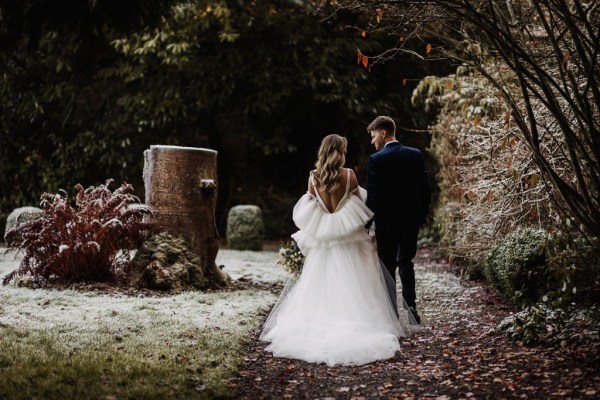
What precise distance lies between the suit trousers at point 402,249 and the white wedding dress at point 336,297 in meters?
0.11

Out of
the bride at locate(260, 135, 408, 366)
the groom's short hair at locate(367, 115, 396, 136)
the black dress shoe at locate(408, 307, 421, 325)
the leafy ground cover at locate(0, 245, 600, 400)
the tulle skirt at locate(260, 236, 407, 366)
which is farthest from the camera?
the black dress shoe at locate(408, 307, 421, 325)

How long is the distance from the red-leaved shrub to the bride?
9.13ft

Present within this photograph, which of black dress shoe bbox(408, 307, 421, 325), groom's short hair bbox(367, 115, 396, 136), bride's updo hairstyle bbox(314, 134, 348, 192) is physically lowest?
black dress shoe bbox(408, 307, 421, 325)

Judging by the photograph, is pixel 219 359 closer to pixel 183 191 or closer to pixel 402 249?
pixel 402 249

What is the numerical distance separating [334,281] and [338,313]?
13.8 inches

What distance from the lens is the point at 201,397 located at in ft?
13.3

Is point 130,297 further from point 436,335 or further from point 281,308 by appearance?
point 436,335

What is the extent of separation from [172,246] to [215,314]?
5.71 feet

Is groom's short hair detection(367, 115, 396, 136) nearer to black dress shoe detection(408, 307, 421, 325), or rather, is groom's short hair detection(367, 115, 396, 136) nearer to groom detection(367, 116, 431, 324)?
groom detection(367, 116, 431, 324)

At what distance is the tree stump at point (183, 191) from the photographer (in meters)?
8.08

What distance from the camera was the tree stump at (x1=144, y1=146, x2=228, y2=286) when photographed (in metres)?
8.08

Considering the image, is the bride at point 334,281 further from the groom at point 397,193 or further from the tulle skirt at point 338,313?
the groom at point 397,193

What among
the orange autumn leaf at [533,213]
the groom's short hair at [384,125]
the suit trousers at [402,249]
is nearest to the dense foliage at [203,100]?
the orange autumn leaf at [533,213]

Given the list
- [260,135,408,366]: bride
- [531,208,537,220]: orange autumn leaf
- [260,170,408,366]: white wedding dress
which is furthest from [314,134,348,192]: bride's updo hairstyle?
[531,208,537,220]: orange autumn leaf
